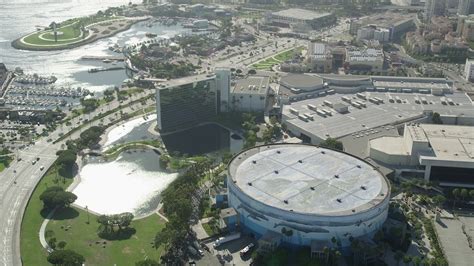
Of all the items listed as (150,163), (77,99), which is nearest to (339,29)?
(77,99)

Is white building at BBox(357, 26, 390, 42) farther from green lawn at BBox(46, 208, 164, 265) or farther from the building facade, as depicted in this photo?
green lawn at BBox(46, 208, 164, 265)

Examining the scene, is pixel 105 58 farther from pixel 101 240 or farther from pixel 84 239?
pixel 101 240

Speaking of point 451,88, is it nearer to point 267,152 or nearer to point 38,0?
point 267,152

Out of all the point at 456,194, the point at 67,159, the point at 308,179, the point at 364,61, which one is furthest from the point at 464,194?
the point at 364,61

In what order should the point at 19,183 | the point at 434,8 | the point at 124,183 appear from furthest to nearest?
the point at 434,8 < the point at 124,183 < the point at 19,183

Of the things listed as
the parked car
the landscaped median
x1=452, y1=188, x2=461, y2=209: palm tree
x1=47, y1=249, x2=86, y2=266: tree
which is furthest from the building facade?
x1=452, y1=188, x2=461, y2=209: palm tree
